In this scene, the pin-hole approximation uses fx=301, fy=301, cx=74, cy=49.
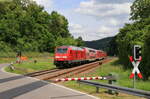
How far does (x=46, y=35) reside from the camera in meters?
100

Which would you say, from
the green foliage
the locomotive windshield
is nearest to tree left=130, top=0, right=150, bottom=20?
the locomotive windshield

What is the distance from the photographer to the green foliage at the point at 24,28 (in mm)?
81688

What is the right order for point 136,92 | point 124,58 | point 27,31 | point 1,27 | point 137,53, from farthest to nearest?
point 27,31, point 1,27, point 124,58, point 137,53, point 136,92

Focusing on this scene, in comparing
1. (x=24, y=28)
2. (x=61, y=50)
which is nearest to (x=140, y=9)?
(x=61, y=50)

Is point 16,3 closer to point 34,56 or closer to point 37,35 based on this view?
point 37,35

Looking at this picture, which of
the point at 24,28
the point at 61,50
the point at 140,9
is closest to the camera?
the point at 61,50

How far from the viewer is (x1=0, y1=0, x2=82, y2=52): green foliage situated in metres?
81.7

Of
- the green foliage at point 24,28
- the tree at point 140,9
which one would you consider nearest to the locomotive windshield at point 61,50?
the tree at point 140,9

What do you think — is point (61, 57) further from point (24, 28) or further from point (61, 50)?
point (24, 28)

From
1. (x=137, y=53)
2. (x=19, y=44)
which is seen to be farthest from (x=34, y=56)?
(x=137, y=53)

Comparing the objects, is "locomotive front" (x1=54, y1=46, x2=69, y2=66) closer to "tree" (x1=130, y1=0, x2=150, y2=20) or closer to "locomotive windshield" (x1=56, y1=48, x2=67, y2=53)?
"locomotive windshield" (x1=56, y1=48, x2=67, y2=53)

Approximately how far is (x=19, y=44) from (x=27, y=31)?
8452 millimetres

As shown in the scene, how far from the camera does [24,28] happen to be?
295 feet

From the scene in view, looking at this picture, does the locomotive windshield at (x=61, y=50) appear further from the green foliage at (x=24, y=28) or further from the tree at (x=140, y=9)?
the green foliage at (x=24, y=28)
